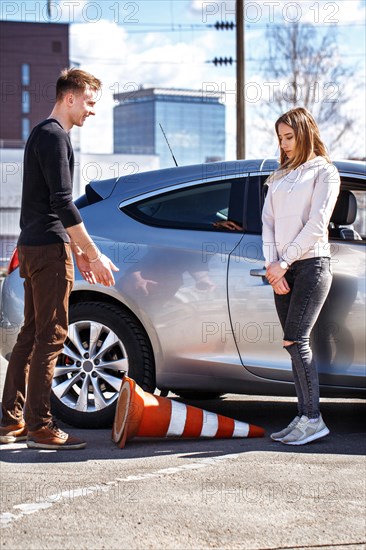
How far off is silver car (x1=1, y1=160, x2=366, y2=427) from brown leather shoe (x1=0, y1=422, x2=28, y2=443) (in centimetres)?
32

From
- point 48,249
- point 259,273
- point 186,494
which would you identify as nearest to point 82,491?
point 186,494

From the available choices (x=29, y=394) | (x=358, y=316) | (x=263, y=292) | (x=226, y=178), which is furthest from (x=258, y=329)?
(x=29, y=394)

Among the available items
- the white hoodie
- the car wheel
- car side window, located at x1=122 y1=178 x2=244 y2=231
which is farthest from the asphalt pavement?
car side window, located at x1=122 y1=178 x2=244 y2=231

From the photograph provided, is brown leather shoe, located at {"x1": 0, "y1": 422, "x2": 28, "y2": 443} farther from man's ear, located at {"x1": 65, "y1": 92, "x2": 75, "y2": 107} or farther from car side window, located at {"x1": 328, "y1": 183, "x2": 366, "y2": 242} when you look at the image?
car side window, located at {"x1": 328, "y1": 183, "x2": 366, "y2": 242}

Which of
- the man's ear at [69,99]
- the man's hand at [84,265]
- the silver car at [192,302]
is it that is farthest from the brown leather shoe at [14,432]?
the man's ear at [69,99]

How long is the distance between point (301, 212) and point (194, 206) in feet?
2.68

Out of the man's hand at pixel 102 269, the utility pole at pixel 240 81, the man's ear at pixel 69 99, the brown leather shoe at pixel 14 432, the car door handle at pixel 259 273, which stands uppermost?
the utility pole at pixel 240 81

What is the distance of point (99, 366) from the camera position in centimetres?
621

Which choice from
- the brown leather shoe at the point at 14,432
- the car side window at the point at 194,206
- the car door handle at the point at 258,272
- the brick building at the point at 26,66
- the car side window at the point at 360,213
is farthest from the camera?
the brick building at the point at 26,66

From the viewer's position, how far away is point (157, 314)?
6.17 metres

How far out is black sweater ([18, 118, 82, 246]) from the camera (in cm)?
540

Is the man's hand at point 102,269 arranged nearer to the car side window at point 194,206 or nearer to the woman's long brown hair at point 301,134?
the car side window at point 194,206

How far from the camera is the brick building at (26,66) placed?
9000 cm

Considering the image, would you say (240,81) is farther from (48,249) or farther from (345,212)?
(48,249)
